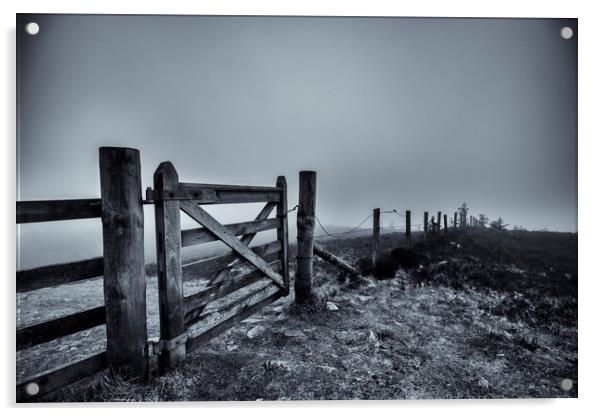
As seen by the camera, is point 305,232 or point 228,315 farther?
point 305,232

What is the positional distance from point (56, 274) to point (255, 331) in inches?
75.9

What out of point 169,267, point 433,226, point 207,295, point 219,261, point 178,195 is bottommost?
point 207,295

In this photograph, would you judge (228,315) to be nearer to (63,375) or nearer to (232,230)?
(232,230)

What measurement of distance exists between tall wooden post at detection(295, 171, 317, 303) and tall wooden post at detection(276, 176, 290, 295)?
0.23m

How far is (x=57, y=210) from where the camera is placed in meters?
1.79

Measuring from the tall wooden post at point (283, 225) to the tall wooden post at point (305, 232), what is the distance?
23 centimetres

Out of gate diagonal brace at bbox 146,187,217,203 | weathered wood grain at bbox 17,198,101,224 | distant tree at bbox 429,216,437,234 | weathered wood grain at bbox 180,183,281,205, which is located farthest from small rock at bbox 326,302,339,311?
distant tree at bbox 429,216,437,234

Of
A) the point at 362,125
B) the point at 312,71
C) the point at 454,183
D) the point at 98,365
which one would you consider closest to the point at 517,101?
the point at 454,183

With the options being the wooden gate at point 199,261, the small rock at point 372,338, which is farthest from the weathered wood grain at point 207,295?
the small rock at point 372,338

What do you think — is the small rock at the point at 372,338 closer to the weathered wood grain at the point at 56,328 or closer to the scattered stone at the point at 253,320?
the scattered stone at the point at 253,320

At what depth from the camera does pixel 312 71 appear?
3033 mm

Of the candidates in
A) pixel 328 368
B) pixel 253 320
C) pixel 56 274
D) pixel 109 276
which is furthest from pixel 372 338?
pixel 56 274

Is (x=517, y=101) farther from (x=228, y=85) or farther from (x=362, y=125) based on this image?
(x=228, y=85)

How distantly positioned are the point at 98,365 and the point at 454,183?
4.56 metres
